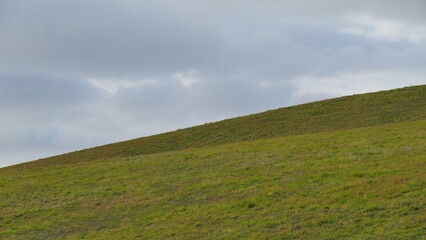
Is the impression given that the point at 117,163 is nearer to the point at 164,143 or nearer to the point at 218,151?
the point at 218,151

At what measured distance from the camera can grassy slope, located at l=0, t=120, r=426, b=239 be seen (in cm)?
2138

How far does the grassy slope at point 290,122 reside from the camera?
167 ft

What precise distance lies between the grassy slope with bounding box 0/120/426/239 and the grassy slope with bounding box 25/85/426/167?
844cm

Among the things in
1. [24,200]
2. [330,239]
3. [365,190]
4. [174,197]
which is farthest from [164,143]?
[330,239]

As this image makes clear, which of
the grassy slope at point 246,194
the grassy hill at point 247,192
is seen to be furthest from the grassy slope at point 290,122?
the grassy slope at point 246,194

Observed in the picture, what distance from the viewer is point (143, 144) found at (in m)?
56.2

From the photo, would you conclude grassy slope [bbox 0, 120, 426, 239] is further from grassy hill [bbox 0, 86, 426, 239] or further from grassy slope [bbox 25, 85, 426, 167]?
grassy slope [bbox 25, 85, 426, 167]

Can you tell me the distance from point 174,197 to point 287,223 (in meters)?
8.76

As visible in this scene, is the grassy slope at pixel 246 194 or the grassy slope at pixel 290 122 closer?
the grassy slope at pixel 246 194

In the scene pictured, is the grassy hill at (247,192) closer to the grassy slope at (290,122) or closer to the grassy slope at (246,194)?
the grassy slope at (246,194)

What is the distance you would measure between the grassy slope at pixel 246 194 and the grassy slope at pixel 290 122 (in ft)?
27.7

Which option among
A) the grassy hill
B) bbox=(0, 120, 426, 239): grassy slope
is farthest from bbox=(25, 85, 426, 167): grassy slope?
bbox=(0, 120, 426, 239): grassy slope

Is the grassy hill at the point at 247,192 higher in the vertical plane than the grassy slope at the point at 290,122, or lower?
lower

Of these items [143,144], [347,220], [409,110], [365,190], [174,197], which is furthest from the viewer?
[143,144]
